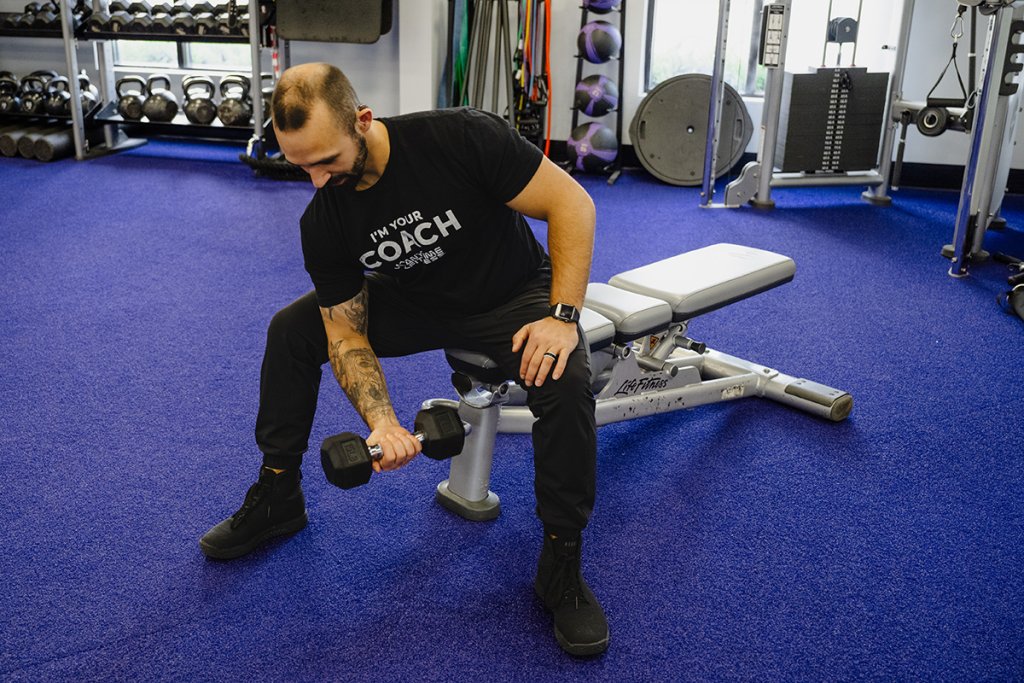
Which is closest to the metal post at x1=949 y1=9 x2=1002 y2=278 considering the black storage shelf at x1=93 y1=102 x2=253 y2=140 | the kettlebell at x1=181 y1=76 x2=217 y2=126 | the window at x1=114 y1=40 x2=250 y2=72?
the black storage shelf at x1=93 y1=102 x2=253 y2=140

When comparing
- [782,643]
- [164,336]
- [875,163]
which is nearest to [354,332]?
[782,643]

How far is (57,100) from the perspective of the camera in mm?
5934

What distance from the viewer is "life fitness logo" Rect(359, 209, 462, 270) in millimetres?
1738

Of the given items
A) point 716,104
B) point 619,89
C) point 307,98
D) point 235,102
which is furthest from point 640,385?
point 235,102

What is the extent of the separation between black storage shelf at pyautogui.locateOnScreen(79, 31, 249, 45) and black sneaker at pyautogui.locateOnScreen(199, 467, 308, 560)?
13.8 feet

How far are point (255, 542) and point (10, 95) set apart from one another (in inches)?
210

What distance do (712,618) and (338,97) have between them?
1.14 metres

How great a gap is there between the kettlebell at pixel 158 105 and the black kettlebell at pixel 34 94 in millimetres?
692

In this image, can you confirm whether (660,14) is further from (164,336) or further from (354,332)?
(354,332)

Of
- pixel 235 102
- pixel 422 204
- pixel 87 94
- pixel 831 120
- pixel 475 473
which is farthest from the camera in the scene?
pixel 87 94

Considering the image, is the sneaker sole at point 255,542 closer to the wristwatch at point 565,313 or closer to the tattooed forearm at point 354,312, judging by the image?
the tattooed forearm at point 354,312

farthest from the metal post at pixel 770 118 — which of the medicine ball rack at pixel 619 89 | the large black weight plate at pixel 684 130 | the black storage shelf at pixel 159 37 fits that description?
the black storage shelf at pixel 159 37

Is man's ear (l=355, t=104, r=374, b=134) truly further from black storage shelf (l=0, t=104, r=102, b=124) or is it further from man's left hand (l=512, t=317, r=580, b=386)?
black storage shelf (l=0, t=104, r=102, b=124)

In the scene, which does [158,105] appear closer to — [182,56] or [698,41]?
[182,56]
